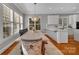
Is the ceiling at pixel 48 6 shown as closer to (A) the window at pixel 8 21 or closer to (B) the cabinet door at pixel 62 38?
(A) the window at pixel 8 21

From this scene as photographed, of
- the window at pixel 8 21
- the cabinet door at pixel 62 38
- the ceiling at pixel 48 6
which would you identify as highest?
the ceiling at pixel 48 6

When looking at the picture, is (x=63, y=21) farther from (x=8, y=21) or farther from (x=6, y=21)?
(x=6, y=21)

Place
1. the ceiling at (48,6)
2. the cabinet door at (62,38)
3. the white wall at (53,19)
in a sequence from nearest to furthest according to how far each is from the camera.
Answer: the cabinet door at (62,38) < the ceiling at (48,6) < the white wall at (53,19)

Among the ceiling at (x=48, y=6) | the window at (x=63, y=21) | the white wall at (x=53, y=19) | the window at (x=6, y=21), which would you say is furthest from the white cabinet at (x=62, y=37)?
the white wall at (x=53, y=19)

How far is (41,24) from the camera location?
455 inches

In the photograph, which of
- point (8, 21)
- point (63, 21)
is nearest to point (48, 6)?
point (8, 21)

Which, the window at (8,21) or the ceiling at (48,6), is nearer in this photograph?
the window at (8,21)

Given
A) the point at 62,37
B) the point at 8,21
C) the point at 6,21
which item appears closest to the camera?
the point at 6,21

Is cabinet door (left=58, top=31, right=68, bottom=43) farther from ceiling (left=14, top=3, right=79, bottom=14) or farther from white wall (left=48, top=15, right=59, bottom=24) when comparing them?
white wall (left=48, top=15, right=59, bottom=24)

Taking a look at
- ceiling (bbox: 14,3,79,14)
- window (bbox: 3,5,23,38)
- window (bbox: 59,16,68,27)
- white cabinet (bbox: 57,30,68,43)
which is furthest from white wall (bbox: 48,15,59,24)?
window (bbox: 3,5,23,38)

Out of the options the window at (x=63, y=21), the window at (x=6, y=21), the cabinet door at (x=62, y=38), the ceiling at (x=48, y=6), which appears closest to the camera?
the window at (x=6, y=21)

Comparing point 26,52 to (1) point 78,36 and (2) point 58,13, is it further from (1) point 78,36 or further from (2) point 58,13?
(2) point 58,13

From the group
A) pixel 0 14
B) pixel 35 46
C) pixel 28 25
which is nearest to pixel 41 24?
pixel 28 25
